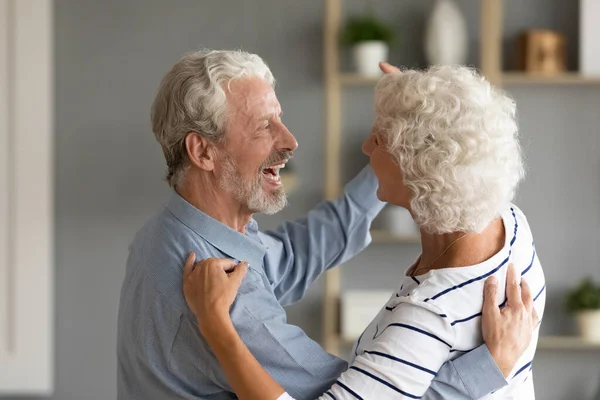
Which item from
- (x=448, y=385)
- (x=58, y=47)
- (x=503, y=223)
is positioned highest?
(x=58, y=47)

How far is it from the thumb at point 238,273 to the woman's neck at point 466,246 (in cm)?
36

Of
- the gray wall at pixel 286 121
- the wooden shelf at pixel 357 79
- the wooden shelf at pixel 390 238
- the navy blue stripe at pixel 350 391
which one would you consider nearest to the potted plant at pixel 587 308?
the gray wall at pixel 286 121

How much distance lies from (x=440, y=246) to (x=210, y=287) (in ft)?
1.54

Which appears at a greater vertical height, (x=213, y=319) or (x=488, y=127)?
(x=488, y=127)

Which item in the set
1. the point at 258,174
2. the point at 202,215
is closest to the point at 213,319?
the point at 202,215

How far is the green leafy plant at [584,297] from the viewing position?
3473 mm

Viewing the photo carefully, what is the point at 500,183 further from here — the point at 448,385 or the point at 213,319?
the point at 213,319

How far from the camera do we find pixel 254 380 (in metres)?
1.52

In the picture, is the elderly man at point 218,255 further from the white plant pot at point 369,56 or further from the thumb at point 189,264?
the white plant pot at point 369,56

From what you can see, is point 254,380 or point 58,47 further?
point 58,47

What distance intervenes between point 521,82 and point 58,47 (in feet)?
6.78

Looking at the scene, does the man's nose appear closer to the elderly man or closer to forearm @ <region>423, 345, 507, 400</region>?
the elderly man

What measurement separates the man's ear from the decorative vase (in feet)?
6.28

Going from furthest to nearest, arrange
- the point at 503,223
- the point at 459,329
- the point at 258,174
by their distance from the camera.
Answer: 1. the point at 258,174
2. the point at 503,223
3. the point at 459,329
